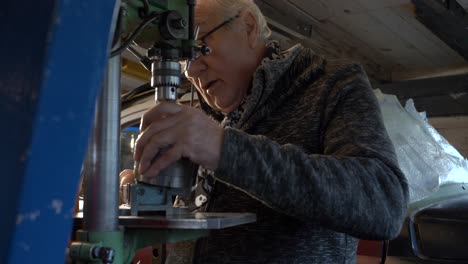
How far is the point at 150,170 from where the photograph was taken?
782 mm

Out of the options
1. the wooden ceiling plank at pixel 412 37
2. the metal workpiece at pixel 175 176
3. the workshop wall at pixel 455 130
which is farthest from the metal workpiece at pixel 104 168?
the workshop wall at pixel 455 130

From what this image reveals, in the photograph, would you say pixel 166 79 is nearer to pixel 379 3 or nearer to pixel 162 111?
pixel 162 111

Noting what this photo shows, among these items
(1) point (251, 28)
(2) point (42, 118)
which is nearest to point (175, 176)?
(2) point (42, 118)

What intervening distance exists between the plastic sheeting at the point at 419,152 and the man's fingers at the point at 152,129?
1.48 m

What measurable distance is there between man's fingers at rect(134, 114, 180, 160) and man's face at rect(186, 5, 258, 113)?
513mm

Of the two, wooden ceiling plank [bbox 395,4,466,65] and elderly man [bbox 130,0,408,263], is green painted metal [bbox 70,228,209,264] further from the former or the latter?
wooden ceiling plank [bbox 395,4,466,65]

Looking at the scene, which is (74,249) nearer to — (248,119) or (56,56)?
(56,56)

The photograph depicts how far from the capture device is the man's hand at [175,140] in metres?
0.77

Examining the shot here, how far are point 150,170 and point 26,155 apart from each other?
13.5 inches

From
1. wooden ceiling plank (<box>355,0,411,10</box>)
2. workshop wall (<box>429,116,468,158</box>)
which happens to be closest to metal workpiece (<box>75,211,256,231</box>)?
wooden ceiling plank (<box>355,0,411,10</box>)

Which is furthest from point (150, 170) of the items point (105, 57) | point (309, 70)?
point (309, 70)

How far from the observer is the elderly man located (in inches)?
32.2

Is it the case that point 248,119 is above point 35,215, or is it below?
above

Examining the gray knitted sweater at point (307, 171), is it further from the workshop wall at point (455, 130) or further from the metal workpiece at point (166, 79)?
the workshop wall at point (455, 130)
